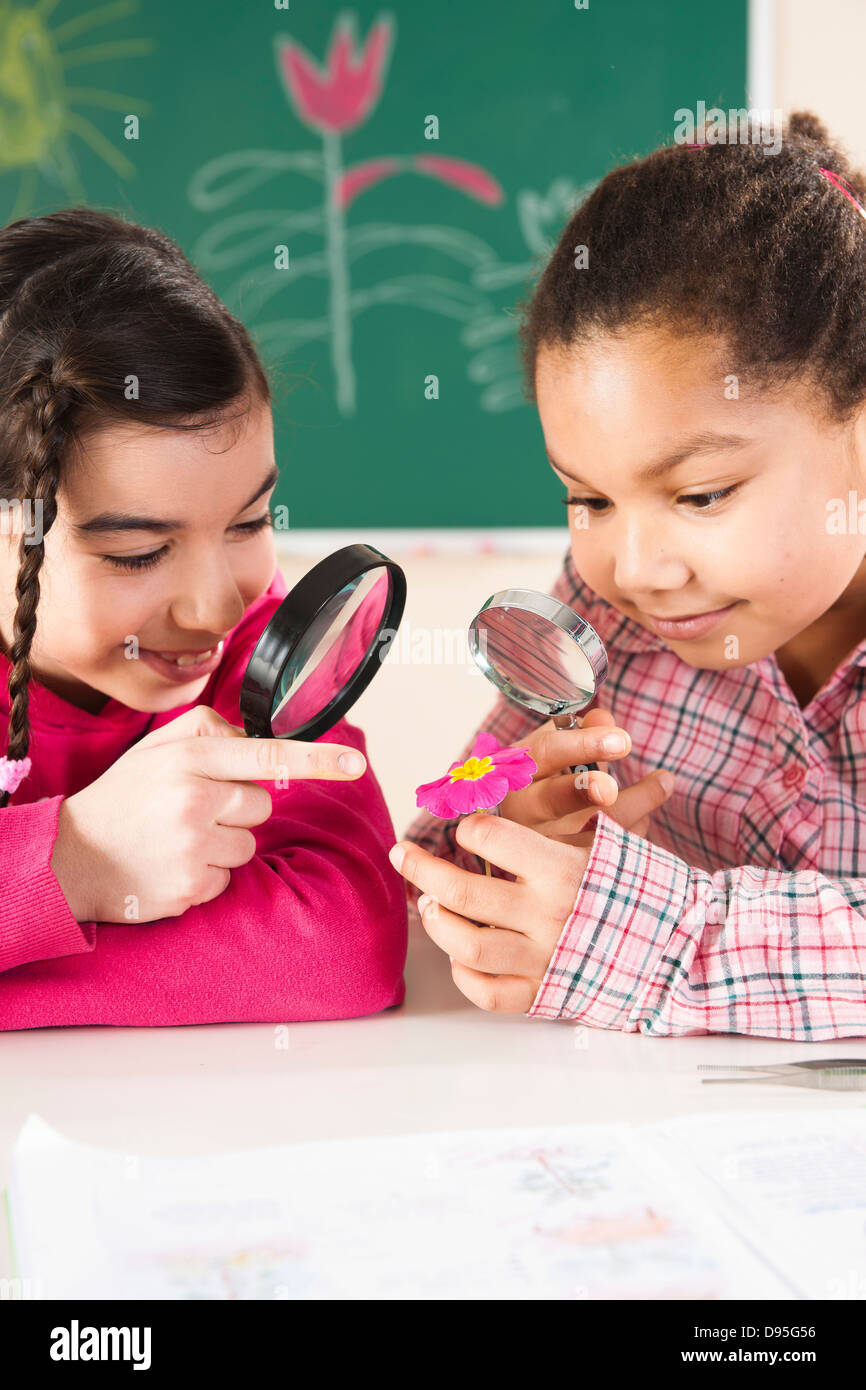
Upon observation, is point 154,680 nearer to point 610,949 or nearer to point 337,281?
point 610,949

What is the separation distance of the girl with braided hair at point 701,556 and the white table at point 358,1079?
0.04 metres

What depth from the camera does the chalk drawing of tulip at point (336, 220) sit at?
9.12 feet

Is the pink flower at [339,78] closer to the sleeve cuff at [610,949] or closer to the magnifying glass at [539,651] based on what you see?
the magnifying glass at [539,651]

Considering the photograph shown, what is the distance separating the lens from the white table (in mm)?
803

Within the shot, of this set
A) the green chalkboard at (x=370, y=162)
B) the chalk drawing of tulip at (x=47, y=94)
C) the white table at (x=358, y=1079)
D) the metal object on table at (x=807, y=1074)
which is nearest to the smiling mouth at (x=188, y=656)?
the white table at (x=358, y=1079)

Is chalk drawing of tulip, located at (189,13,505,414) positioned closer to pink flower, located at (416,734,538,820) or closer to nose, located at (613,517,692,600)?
nose, located at (613,517,692,600)

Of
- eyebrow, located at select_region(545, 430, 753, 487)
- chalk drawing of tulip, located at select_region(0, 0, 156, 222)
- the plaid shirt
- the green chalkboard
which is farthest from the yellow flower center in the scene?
chalk drawing of tulip, located at select_region(0, 0, 156, 222)

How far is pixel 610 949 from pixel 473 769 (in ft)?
0.60

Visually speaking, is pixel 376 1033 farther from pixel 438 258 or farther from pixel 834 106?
pixel 834 106

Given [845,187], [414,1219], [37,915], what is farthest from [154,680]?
[845,187]

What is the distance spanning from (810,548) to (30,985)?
30.9 inches

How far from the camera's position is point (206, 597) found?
107 centimetres

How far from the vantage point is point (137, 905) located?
3.20ft
